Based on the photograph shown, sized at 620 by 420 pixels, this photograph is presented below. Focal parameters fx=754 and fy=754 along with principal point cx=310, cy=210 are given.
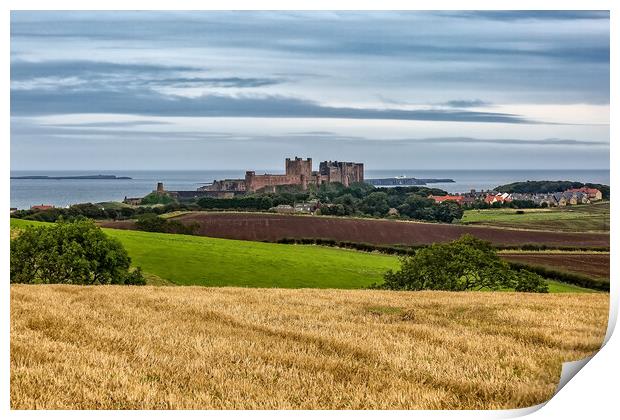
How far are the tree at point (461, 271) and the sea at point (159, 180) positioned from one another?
4.90ft

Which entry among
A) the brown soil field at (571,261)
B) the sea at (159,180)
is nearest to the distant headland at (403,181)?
the sea at (159,180)

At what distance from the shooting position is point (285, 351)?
6398 mm

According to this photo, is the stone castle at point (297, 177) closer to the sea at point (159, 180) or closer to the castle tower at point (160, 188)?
the sea at point (159, 180)

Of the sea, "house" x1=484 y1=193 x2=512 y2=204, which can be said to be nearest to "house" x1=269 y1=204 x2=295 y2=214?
the sea

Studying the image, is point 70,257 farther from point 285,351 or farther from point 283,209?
point 285,351

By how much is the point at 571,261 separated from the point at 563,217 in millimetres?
893

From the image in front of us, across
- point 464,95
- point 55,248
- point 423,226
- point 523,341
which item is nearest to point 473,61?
point 464,95

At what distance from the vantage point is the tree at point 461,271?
12.2 metres

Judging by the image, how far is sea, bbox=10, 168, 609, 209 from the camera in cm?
962

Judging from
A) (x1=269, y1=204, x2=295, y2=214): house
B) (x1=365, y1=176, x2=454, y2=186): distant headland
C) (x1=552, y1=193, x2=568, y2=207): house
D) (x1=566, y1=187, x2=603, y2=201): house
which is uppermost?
(x1=365, y1=176, x2=454, y2=186): distant headland

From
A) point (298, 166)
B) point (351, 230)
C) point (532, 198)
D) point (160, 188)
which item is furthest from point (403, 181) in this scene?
point (160, 188)

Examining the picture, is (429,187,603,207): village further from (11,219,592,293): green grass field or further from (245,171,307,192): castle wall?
(245,171,307,192): castle wall

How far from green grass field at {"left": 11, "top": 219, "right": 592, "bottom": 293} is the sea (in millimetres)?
993

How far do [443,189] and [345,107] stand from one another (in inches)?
87.2
